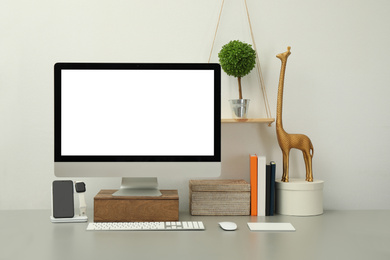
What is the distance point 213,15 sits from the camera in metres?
1.95

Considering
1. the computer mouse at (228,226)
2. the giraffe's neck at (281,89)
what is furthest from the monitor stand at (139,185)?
the giraffe's neck at (281,89)

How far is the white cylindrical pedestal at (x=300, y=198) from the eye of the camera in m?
1.75

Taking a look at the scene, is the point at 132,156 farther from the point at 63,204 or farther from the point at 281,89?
the point at 281,89

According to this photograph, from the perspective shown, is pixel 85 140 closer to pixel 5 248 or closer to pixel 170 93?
pixel 170 93

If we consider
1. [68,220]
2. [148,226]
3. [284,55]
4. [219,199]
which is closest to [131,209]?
[148,226]

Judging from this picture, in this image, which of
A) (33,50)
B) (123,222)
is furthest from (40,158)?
(123,222)

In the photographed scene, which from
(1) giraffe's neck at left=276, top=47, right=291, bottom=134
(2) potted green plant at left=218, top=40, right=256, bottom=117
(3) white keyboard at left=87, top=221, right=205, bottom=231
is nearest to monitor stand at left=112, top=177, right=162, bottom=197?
(3) white keyboard at left=87, top=221, right=205, bottom=231

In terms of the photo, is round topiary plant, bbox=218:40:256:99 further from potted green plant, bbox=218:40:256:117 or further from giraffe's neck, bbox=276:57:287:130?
giraffe's neck, bbox=276:57:287:130

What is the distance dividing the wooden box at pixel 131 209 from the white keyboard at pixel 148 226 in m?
0.05

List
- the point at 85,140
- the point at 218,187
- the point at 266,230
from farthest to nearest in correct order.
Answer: the point at 218,187 < the point at 85,140 < the point at 266,230

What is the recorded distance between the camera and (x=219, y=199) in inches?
68.1

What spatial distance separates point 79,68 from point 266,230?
33.6 inches

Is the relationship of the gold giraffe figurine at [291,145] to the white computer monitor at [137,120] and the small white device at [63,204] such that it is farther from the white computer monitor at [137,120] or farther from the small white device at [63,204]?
the small white device at [63,204]

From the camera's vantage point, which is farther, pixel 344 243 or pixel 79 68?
pixel 79 68
